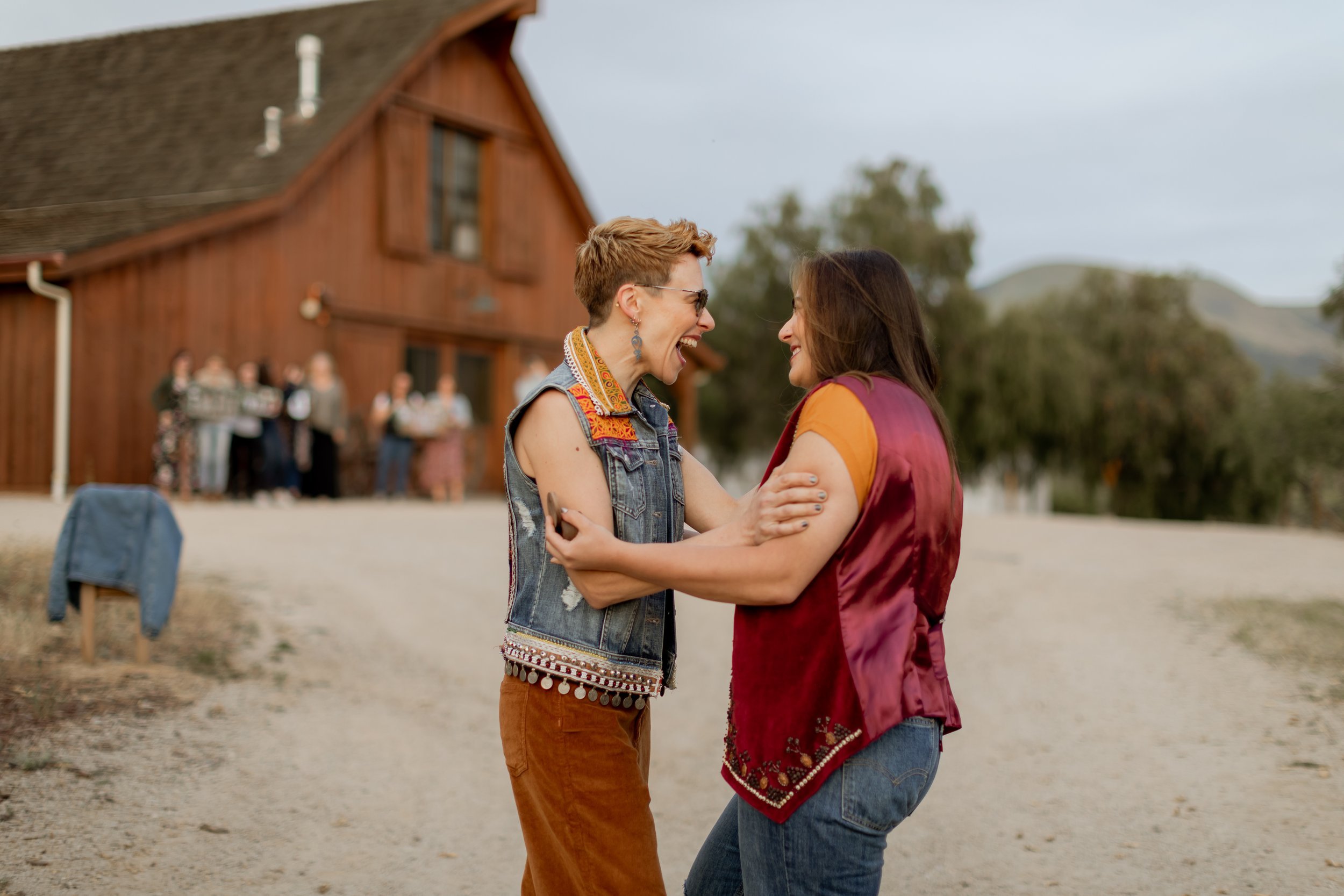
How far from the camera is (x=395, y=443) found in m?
15.8

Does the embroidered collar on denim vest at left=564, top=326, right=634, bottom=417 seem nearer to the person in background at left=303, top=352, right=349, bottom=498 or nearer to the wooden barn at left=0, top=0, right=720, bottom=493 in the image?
the person in background at left=303, top=352, right=349, bottom=498

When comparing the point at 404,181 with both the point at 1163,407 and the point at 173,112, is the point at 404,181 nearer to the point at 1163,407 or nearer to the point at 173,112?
the point at 173,112

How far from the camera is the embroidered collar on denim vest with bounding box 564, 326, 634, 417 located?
2.68 metres

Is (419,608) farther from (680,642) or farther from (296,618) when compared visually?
(680,642)

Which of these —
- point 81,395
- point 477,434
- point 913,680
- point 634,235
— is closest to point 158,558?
point 634,235

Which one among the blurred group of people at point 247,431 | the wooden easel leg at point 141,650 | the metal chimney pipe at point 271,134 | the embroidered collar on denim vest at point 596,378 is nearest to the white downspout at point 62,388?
the blurred group of people at point 247,431

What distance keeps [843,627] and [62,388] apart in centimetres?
1359

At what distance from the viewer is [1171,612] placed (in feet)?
32.1

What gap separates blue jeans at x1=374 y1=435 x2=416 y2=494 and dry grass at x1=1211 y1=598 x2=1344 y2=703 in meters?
9.85

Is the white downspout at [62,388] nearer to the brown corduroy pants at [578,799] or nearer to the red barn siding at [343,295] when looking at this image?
the red barn siding at [343,295]

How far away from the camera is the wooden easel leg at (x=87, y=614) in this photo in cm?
663

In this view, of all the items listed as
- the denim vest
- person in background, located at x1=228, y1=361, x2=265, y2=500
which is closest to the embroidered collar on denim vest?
the denim vest

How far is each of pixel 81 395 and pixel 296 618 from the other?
7136 mm

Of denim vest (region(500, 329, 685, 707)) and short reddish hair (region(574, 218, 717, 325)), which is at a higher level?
short reddish hair (region(574, 218, 717, 325))
